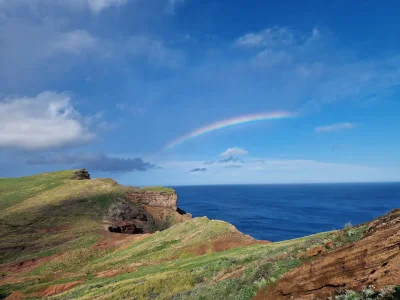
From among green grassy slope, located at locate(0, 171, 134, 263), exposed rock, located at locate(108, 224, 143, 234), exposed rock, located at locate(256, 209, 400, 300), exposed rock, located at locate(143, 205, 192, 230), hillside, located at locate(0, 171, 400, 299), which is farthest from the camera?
exposed rock, located at locate(143, 205, 192, 230)

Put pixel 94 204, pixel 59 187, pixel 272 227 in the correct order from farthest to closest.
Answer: pixel 272 227
pixel 59 187
pixel 94 204

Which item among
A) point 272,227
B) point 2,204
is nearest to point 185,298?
point 2,204

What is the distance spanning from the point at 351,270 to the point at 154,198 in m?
89.0

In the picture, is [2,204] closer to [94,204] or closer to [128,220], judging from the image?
[94,204]

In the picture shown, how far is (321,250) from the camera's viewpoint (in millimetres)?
14969

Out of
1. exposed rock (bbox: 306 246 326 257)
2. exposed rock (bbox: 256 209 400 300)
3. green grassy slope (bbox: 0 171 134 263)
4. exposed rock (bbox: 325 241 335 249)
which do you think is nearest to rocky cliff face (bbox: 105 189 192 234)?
green grassy slope (bbox: 0 171 134 263)

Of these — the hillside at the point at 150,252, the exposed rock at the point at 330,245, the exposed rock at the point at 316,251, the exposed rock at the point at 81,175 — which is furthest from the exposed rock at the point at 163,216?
the exposed rock at the point at 330,245

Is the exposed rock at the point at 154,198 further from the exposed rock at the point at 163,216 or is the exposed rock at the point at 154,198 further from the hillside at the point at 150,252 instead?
the exposed rock at the point at 163,216

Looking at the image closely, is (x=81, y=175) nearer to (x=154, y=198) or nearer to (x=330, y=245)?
(x=154, y=198)

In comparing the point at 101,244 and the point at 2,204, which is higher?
the point at 2,204

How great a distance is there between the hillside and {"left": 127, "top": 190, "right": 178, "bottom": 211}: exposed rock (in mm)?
339

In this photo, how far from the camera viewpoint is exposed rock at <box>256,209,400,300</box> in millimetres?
10195

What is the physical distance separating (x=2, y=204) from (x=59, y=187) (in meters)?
16.9

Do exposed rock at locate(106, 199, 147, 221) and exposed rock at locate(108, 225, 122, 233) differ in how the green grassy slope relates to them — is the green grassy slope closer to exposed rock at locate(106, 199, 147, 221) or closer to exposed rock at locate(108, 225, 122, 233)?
exposed rock at locate(106, 199, 147, 221)
